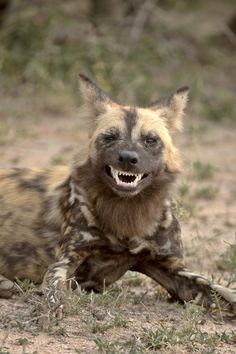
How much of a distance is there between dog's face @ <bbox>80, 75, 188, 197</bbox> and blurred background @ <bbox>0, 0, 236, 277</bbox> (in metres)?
2.20

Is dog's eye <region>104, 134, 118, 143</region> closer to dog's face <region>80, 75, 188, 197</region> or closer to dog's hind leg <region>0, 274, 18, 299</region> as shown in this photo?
dog's face <region>80, 75, 188, 197</region>

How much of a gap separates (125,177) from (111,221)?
0.23m

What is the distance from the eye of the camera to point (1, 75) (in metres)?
9.09

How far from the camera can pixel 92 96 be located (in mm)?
4918

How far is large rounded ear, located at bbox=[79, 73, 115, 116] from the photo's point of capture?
491 centimetres

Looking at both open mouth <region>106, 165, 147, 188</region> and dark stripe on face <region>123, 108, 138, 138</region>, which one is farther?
dark stripe on face <region>123, 108, 138, 138</region>

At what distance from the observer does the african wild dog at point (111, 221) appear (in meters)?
4.50

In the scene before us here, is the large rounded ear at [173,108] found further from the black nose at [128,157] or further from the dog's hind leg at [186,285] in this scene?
the dog's hind leg at [186,285]

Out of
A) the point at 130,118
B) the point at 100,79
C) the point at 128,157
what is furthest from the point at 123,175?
the point at 100,79

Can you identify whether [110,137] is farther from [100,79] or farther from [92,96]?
[100,79]

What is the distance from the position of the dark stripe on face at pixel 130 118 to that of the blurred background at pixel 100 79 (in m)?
2.37

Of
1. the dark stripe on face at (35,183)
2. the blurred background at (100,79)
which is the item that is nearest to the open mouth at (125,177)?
the dark stripe on face at (35,183)

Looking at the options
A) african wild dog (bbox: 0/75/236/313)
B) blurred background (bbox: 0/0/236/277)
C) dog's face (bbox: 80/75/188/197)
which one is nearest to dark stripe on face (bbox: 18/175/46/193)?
african wild dog (bbox: 0/75/236/313)

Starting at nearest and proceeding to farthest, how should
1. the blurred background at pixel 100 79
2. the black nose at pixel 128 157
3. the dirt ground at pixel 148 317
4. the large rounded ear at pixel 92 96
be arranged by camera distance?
the dirt ground at pixel 148 317 < the black nose at pixel 128 157 < the large rounded ear at pixel 92 96 < the blurred background at pixel 100 79
